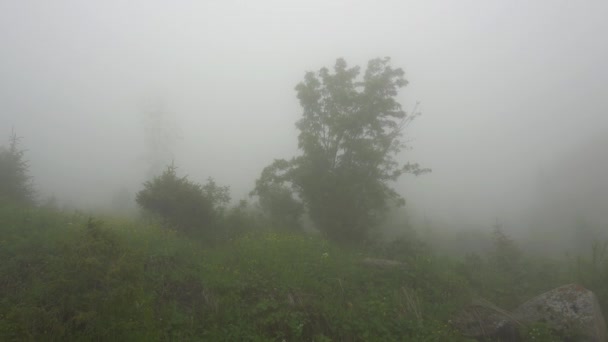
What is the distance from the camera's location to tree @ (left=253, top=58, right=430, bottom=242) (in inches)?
725

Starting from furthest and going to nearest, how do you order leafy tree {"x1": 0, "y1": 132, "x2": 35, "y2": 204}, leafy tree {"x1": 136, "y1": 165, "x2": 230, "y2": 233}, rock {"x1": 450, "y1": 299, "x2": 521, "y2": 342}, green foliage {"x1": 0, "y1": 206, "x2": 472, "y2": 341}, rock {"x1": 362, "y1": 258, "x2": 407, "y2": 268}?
leafy tree {"x1": 0, "y1": 132, "x2": 35, "y2": 204} < leafy tree {"x1": 136, "y1": 165, "x2": 230, "y2": 233} < rock {"x1": 362, "y1": 258, "x2": 407, "y2": 268} < rock {"x1": 450, "y1": 299, "x2": 521, "y2": 342} < green foliage {"x1": 0, "y1": 206, "x2": 472, "y2": 341}

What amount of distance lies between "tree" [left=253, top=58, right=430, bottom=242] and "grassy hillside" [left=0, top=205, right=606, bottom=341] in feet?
16.7

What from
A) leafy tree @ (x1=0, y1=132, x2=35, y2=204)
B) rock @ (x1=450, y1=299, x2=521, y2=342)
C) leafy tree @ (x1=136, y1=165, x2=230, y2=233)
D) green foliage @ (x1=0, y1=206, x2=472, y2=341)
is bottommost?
rock @ (x1=450, y1=299, x2=521, y2=342)

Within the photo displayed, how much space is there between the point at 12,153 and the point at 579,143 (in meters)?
76.3

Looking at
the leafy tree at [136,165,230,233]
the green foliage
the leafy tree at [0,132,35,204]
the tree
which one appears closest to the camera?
the green foliage

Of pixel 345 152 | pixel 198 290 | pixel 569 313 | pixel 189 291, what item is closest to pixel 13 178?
pixel 189 291

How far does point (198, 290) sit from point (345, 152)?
11.8 metres

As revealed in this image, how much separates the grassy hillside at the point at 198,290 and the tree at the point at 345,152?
16.7ft

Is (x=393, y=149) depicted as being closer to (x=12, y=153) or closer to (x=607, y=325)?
(x=607, y=325)

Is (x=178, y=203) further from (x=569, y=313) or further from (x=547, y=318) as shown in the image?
(x=569, y=313)

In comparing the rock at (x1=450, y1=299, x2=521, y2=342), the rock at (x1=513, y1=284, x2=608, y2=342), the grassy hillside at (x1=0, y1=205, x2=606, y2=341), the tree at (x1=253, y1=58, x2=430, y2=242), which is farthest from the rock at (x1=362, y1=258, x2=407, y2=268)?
the tree at (x1=253, y1=58, x2=430, y2=242)

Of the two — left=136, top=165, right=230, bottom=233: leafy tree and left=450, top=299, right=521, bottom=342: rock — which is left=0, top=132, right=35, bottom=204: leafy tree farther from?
left=450, top=299, right=521, bottom=342: rock

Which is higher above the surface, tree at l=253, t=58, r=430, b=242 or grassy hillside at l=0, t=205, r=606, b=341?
tree at l=253, t=58, r=430, b=242

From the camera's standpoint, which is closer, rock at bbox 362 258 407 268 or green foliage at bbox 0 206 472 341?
green foliage at bbox 0 206 472 341
